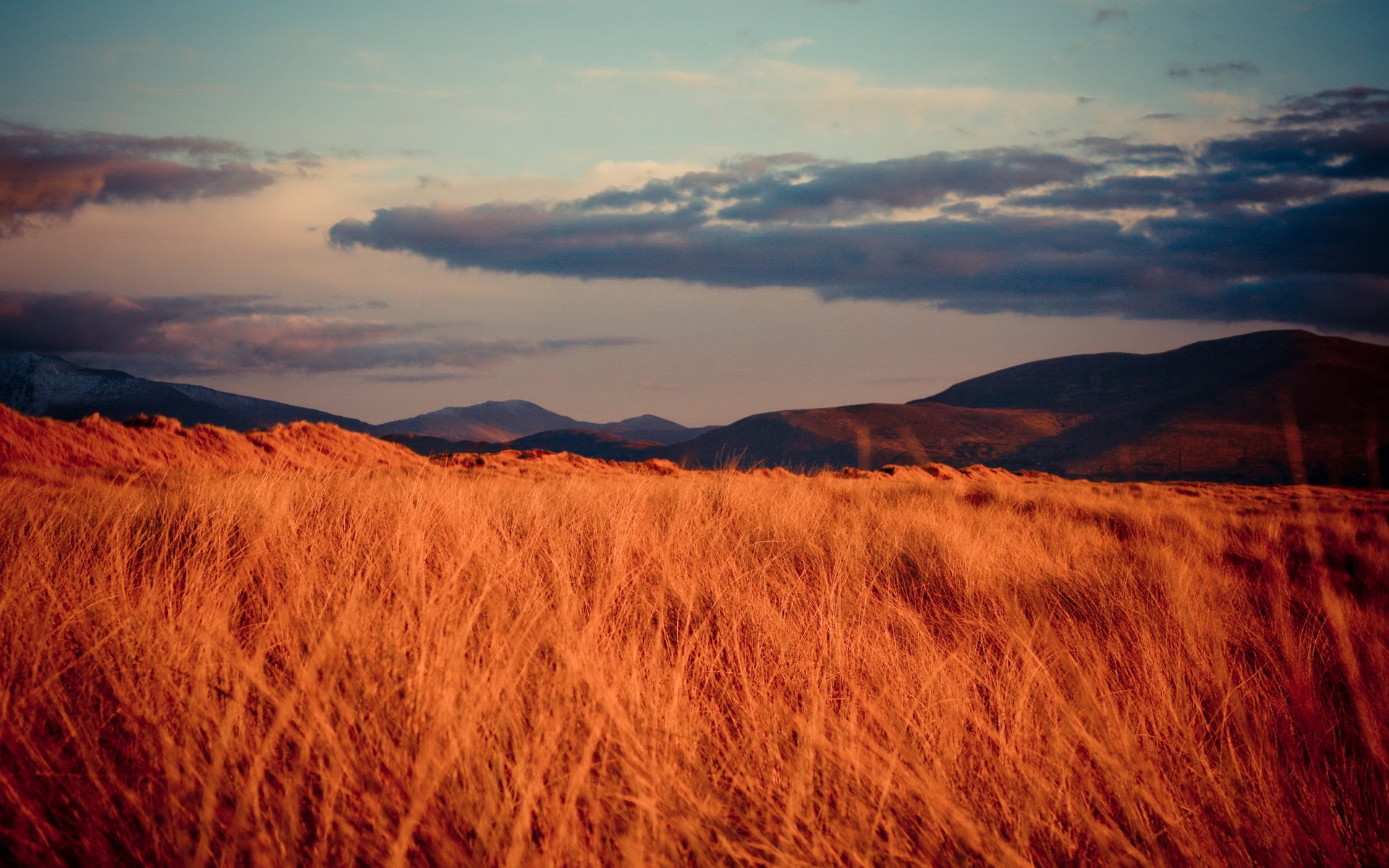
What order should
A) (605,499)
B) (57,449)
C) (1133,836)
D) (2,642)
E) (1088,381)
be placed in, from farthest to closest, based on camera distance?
(1088,381)
(57,449)
(605,499)
(2,642)
(1133,836)

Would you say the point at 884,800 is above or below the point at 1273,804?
above

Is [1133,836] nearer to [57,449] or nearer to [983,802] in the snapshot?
[983,802]

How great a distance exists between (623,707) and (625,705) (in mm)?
32

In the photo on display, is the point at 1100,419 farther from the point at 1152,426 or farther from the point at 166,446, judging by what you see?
the point at 166,446

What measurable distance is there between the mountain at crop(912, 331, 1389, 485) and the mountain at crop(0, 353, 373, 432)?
3516 inches

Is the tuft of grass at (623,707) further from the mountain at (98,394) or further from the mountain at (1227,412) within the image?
the mountain at (98,394)

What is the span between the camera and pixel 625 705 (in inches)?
90.2

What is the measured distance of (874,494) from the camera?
10.8 metres

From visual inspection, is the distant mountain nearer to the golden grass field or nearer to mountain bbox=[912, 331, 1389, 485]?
mountain bbox=[912, 331, 1389, 485]

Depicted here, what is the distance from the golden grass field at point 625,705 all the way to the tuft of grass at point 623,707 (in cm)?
2

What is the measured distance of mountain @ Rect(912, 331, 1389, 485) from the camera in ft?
190

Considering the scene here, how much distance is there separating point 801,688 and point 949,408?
98.8 metres

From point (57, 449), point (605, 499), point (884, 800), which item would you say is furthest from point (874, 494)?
point (57, 449)

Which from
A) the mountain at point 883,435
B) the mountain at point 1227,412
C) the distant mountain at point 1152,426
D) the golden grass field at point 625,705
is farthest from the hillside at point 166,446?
the mountain at point 883,435
